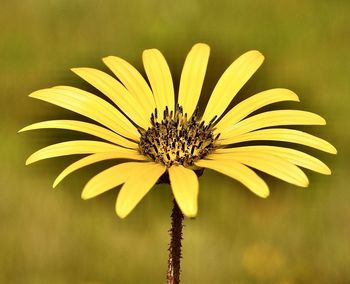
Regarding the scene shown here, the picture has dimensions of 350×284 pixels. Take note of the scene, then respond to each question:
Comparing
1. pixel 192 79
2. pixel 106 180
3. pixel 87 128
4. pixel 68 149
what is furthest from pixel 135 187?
pixel 192 79

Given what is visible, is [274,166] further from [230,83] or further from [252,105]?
[230,83]

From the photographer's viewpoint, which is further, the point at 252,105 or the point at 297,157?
the point at 252,105

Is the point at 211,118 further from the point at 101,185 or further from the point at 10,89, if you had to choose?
the point at 10,89

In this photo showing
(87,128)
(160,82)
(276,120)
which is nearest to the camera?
(87,128)

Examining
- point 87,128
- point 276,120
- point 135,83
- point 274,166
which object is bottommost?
point 274,166

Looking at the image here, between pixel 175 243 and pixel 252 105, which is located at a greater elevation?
pixel 252 105

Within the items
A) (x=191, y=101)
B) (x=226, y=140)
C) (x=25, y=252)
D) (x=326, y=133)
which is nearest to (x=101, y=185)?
(x=226, y=140)

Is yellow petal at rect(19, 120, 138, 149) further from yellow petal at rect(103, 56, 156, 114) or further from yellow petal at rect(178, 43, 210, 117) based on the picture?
yellow petal at rect(178, 43, 210, 117)

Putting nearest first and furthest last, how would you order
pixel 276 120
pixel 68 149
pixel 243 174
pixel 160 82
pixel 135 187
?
pixel 135 187 → pixel 243 174 → pixel 68 149 → pixel 276 120 → pixel 160 82
